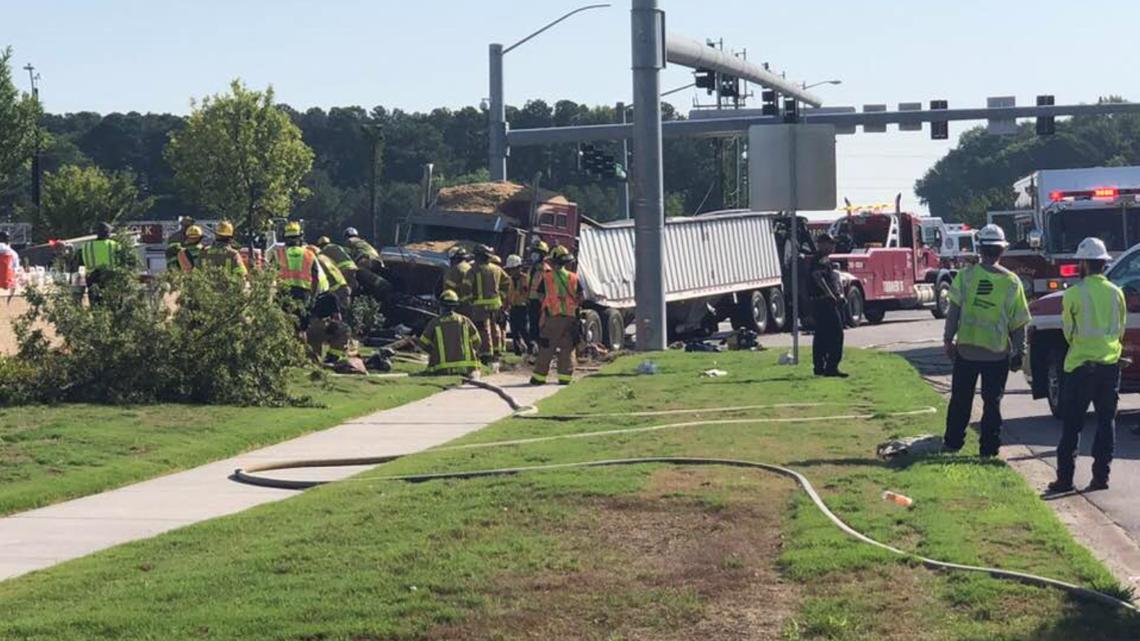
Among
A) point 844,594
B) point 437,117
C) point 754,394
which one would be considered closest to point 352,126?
point 437,117

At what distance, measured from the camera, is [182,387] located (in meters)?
18.4

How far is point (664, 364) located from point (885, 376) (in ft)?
13.4

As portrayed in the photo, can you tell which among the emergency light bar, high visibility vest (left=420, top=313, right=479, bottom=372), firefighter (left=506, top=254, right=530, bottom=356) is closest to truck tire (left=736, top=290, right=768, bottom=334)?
firefighter (left=506, top=254, right=530, bottom=356)

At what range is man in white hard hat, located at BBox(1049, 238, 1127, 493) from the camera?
12.9 m

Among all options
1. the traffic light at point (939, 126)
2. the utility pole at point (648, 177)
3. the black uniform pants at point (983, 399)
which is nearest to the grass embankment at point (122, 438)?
the black uniform pants at point (983, 399)

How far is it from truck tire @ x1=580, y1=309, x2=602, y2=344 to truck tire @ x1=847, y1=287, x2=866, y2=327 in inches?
364

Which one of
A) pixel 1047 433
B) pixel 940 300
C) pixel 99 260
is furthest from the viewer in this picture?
pixel 940 300

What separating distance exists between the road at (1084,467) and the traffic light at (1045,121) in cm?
3071

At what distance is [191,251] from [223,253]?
0.72 m

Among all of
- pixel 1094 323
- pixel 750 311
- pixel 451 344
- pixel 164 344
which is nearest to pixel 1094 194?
pixel 451 344

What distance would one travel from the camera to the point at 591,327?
30.8m

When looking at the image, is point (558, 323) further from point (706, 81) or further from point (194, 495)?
point (706, 81)

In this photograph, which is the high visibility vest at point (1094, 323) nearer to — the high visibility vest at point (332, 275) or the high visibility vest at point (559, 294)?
the high visibility vest at point (559, 294)

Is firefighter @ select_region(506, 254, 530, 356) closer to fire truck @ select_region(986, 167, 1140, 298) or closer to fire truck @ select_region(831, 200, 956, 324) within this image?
fire truck @ select_region(986, 167, 1140, 298)
